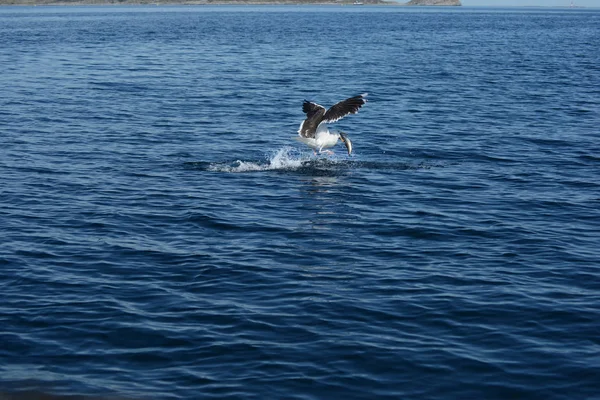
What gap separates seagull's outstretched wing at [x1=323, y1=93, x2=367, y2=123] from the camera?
70.4 feet

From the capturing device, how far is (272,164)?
22.5 meters

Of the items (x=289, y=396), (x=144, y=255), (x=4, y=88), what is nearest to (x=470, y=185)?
(x=144, y=255)

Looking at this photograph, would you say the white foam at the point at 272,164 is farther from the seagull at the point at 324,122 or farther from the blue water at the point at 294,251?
the seagull at the point at 324,122

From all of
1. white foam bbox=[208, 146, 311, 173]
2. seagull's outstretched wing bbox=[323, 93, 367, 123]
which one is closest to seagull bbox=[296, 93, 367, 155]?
seagull's outstretched wing bbox=[323, 93, 367, 123]

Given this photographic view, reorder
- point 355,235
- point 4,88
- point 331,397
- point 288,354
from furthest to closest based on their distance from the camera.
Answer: point 4,88 → point 355,235 → point 288,354 → point 331,397

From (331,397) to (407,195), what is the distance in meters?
10.3

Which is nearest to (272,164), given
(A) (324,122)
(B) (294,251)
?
(A) (324,122)

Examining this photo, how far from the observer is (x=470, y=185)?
20281mm

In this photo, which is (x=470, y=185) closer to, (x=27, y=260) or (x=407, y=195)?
(x=407, y=195)

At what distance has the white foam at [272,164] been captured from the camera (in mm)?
21906

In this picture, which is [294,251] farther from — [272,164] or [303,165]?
[303,165]

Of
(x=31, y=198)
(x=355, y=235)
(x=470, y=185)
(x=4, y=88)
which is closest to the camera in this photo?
(x=355, y=235)

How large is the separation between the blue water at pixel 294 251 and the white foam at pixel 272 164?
0.10 m

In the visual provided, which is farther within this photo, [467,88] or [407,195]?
[467,88]
